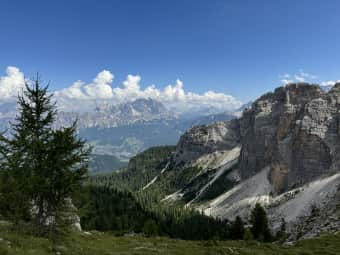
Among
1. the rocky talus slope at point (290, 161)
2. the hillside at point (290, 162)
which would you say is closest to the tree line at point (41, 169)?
the rocky talus slope at point (290, 161)

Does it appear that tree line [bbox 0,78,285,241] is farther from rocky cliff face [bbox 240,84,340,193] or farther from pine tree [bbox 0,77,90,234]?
rocky cliff face [bbox 240,84,340,193]

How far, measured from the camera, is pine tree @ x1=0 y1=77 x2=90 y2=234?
21.7 meters

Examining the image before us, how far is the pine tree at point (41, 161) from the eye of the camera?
71.1 feet

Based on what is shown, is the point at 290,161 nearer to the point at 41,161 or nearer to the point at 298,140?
the point at 298,140

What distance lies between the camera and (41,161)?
22469 mm

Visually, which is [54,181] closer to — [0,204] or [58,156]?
[58,156]

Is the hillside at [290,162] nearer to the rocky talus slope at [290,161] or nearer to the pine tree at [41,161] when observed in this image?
the rocky talus slope at [290,161]

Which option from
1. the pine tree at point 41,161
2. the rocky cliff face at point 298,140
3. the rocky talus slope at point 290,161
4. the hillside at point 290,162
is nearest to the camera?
the pine tree at point 41,161

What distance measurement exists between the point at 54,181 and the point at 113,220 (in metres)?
104

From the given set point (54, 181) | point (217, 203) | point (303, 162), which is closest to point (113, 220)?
point (217, 203)

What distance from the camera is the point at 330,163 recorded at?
129250mm

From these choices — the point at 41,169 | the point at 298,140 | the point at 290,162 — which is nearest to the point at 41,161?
the point at 41,169

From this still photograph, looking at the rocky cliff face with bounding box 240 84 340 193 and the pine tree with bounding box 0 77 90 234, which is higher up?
the rocky cliff face with bounding box 240 84 340 193

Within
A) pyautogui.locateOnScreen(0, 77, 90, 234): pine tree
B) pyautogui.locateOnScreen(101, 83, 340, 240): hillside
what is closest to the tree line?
pyautogui.locateOnScreen(0, 77, 90, 234): pine tree
